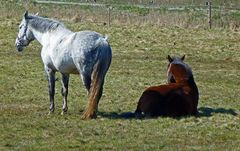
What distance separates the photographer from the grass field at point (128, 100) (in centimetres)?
1156

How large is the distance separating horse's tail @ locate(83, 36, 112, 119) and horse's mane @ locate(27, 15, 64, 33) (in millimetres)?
1756

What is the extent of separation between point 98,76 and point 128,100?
354 cm

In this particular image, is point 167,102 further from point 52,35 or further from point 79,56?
point 52,35

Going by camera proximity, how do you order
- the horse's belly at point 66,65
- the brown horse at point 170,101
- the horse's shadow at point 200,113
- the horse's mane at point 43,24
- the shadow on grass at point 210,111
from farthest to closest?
the horse's mane at point 43,24, the shadow on grass at point 210,111, the horse's shadow at point 200,113, the horse's belly at point 66,65, the brown horse at point 170,101

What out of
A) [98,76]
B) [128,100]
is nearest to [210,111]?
[128,100]

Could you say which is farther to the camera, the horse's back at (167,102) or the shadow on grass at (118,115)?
the shadow on grass at (118,115)

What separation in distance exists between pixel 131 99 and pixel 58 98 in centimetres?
186

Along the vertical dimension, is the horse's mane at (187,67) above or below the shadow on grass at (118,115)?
above

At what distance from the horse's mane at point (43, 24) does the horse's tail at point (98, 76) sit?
69.1 inches

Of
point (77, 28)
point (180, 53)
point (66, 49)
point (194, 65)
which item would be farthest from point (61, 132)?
point (77, 28)

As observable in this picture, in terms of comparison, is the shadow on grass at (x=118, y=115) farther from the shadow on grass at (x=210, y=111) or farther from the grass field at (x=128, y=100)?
the shadow on grass at (x=210, y=111)

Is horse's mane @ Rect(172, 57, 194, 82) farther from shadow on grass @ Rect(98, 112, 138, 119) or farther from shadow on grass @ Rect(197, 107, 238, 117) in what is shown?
shadow on grass @ Rect(98, 112, 138, 119)

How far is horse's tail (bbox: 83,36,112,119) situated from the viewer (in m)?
13.3

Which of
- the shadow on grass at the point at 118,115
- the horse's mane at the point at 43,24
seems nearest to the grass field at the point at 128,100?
the shadow on grass at the point at 118,115
